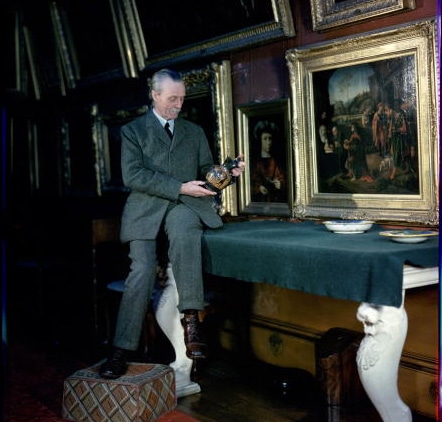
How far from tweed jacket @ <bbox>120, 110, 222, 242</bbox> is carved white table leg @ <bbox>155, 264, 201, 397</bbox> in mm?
488

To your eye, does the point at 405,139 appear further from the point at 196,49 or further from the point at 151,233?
the point at 196,49

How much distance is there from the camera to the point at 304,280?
3.55 m

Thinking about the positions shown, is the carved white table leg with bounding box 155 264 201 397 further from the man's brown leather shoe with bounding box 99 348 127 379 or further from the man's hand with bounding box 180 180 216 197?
the man's hand with bounding box 180 180 216 197

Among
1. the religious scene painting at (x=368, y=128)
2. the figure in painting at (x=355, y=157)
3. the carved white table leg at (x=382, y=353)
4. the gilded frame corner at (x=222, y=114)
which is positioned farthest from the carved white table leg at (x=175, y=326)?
the carved white table leg at (x=382, y=353)

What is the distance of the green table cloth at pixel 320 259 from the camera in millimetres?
3170

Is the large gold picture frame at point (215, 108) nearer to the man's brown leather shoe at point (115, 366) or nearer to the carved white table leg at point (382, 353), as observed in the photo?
the man's brown leather shoe at point (115, 366)

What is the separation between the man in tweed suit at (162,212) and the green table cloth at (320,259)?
0.17m

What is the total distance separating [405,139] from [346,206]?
0.65 metres

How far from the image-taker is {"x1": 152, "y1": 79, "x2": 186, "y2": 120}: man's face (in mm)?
4543

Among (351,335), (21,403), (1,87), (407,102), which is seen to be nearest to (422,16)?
(407,102)

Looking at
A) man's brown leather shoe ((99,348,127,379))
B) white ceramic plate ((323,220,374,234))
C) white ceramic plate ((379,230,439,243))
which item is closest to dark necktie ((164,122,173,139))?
white ceramic plate ((323,220,374,234))

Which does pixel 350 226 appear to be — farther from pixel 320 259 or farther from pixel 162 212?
pixel 162 212

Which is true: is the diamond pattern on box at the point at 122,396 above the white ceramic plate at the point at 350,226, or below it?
below

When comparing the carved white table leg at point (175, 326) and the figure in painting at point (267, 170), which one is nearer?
the carved white table leg at point (175, 326)
